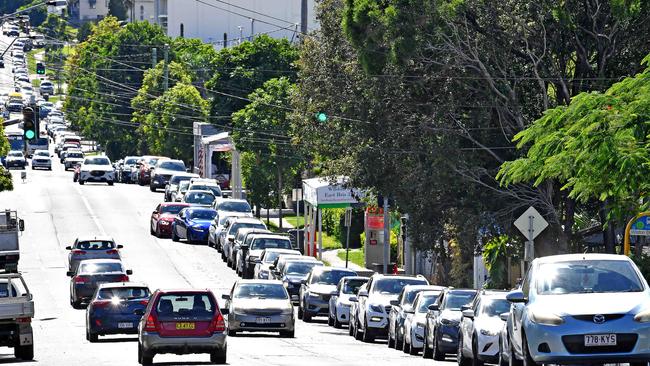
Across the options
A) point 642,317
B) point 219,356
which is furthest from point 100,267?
point 642,317

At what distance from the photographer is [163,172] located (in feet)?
305

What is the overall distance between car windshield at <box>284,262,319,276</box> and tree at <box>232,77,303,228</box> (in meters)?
27.5

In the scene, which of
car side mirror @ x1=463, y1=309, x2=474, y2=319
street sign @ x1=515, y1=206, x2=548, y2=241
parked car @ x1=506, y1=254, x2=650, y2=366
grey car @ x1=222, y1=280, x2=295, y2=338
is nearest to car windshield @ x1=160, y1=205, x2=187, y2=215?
grey car @ x1=222, y1=280, x2=295, y2=338

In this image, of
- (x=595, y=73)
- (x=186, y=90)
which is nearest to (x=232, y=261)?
(x=595, y=73)

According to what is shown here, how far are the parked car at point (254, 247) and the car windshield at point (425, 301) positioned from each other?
2061 cm

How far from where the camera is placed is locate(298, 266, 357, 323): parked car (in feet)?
153

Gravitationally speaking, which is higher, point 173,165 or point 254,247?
point 173,165

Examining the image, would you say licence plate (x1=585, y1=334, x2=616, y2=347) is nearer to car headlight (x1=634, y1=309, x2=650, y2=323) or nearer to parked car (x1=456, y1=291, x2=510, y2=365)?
car headlight (x1=634, y1=309, x2=650, y2=323)

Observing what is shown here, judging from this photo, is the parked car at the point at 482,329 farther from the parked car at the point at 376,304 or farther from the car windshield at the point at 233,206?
the car windshield at the point at 233,206

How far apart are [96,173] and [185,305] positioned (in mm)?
68199

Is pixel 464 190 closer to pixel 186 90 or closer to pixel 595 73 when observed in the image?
pixel 595 73

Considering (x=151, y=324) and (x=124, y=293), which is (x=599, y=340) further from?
(x=124, y=293)

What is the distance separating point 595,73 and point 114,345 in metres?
16.6

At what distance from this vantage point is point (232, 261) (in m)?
61.1
